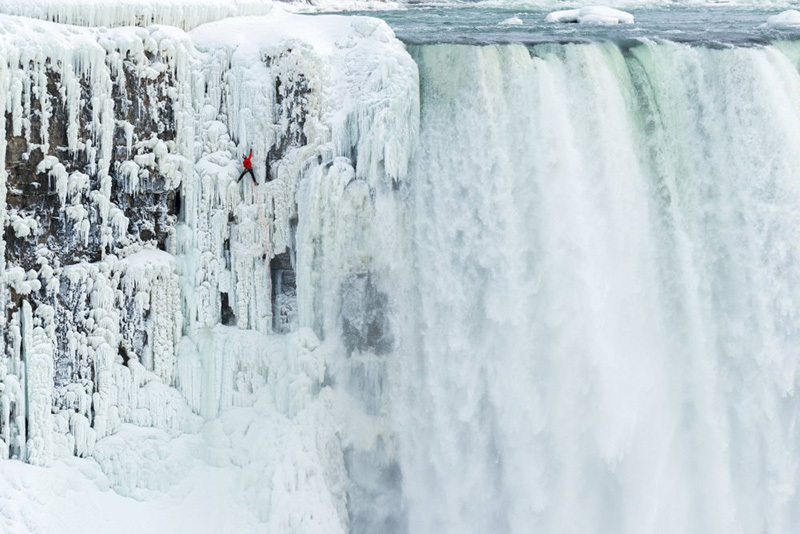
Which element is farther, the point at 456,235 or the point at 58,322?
the point at 456,235

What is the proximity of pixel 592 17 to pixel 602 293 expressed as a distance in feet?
28.2

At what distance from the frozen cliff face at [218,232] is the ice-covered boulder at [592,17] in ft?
26.1

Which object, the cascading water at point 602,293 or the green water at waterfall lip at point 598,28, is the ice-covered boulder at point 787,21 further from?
the cascading water at point 602,293

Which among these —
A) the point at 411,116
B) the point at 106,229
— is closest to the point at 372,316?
the point at 411,116

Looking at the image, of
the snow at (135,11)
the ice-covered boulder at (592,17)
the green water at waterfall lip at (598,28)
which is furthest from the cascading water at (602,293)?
the ice-covered boulder at (592,17)

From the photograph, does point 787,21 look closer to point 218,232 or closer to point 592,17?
point 592,17

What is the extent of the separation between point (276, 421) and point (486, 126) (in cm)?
435

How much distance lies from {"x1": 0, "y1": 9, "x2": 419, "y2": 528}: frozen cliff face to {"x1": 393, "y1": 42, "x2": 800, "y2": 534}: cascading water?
75cm

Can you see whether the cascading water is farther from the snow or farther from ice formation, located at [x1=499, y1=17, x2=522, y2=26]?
ice formation, located at [x1=499, y1=17, x2=522, y2=26]

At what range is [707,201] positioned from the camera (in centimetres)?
1193

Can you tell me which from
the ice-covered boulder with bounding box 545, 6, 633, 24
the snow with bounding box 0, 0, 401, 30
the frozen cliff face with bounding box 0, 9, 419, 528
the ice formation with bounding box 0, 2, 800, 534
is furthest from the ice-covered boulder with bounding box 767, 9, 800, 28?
the snow with bounding box 0, 0, 401, 30

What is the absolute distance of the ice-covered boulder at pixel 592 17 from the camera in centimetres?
1822

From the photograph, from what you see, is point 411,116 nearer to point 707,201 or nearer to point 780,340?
point 707,201

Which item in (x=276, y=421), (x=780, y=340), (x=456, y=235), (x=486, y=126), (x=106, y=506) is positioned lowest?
(x=106, y=506)
